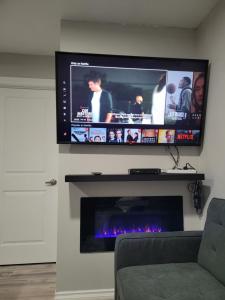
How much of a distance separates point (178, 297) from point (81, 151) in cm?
144

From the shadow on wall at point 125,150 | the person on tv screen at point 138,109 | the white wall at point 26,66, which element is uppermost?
the white wall at point 26,66

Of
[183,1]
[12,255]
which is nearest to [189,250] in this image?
[183,1]

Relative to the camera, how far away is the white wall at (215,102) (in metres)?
2.21

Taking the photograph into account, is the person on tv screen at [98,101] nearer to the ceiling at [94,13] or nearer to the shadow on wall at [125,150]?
the shadow on wall at [125,150]

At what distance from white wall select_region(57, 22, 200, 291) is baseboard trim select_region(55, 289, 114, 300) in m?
0.04

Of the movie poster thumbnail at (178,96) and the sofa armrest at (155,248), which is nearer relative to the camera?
the sofa armrest at (155,248)

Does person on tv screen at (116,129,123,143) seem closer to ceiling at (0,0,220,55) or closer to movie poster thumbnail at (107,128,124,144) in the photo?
movie poster thumbnail at (107,128,124,144)

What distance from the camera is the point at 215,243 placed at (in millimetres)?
1756

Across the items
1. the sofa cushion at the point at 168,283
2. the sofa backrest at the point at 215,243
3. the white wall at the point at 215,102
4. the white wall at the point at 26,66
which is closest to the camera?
the sofa cushion at the point at 168,283

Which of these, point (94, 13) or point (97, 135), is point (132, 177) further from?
point (94, 13)

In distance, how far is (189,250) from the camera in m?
2.00

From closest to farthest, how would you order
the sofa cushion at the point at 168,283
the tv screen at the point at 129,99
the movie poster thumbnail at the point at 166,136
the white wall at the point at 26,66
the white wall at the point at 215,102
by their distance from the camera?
the sofa cushion at the point at 168,283 < the white wall at the point at 215,102 < the tv screen at the point at 129,99 < the movie poster thumbnail at the point at 166,136 < the white wall at the point at 26,66

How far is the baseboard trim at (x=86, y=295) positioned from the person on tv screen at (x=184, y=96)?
1.75 meters

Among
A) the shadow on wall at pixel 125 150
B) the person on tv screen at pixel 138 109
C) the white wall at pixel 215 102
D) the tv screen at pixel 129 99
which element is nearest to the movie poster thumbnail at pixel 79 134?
the tv screen at pixel 129 99
